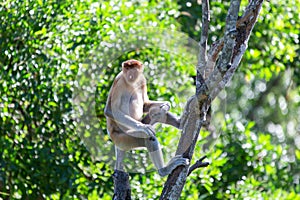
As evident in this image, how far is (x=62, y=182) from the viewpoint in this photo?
6.11 meters

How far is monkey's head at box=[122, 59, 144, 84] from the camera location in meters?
3.64

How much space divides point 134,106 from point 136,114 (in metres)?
0.04

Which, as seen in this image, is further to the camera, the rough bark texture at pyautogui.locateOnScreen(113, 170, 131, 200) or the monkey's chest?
the rough bark texture at pyautogui.locateOnScreen(113, 170, 131, 200)

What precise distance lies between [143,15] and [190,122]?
2.91 meters

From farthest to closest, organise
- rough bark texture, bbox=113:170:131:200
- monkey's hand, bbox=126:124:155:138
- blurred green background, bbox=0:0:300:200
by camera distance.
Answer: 1. blurred green background, bbox=0:0:300:200
2. rough bark texture, bbox=113:170:131:200
3. monkey's hand, bbox=126:124:155:138

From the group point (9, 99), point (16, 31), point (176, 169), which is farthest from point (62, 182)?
point (176, 169)

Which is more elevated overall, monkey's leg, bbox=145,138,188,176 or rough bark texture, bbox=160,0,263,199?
rough bark texture, bbox=160,0,263,199

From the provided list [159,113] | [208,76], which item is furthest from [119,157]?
[208,76]

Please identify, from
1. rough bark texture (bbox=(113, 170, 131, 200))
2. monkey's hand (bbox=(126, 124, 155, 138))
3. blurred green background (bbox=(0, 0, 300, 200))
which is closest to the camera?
monkey's hand (bbox=(126, 124, 155, 138))

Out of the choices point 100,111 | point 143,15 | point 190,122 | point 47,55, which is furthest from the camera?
point 143,15

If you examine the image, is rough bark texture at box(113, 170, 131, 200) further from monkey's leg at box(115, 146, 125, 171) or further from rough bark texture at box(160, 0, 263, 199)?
rough bark texture at box(160, 0, 263, 199)

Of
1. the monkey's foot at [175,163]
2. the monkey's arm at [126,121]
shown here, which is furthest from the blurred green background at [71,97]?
the monkey's foot at [175,163]

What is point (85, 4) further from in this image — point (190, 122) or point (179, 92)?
point (190, 122)

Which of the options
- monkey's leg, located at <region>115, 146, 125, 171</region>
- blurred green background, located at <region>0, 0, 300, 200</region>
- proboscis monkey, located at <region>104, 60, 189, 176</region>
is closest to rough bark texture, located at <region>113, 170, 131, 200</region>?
monkey's leg, located at <region>115, 146, 125, 171</region>
